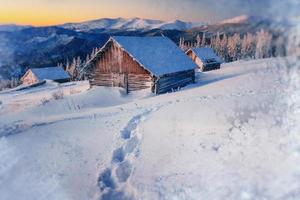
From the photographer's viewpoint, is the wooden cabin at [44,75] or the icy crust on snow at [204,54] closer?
the icy crust on snow at [204,54]

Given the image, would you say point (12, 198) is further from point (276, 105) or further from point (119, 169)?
point (276, 105)

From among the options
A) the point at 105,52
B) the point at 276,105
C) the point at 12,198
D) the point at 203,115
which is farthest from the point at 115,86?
the point at 12,198

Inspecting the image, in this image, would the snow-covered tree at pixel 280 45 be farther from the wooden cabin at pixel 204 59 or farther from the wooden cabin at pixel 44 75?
the wooden cabin at pixel 44 75

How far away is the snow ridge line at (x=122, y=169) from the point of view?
37.4ft

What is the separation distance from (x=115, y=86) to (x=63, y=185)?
59.6 feet

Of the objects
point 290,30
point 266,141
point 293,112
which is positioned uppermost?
point 290,30

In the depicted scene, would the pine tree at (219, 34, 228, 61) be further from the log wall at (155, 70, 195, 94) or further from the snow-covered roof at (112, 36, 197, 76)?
the log wall at (155, 70, 195, 94)

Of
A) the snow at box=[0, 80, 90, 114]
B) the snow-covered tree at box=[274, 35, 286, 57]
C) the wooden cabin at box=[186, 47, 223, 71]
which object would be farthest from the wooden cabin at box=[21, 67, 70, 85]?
the snow-covered tree at box=[274, 35, 286, 57]

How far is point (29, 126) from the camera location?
753 inches

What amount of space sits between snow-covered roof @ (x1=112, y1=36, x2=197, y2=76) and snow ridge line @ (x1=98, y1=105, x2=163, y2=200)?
39.4 ft

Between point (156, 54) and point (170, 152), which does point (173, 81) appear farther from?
point (170, 152)

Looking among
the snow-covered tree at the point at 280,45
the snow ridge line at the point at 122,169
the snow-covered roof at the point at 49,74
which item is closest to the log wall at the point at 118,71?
the snow ridge line at the point at 122,169

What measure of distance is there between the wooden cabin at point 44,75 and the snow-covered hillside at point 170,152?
47.0 metres

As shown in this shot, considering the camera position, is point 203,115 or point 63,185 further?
point 203,115
